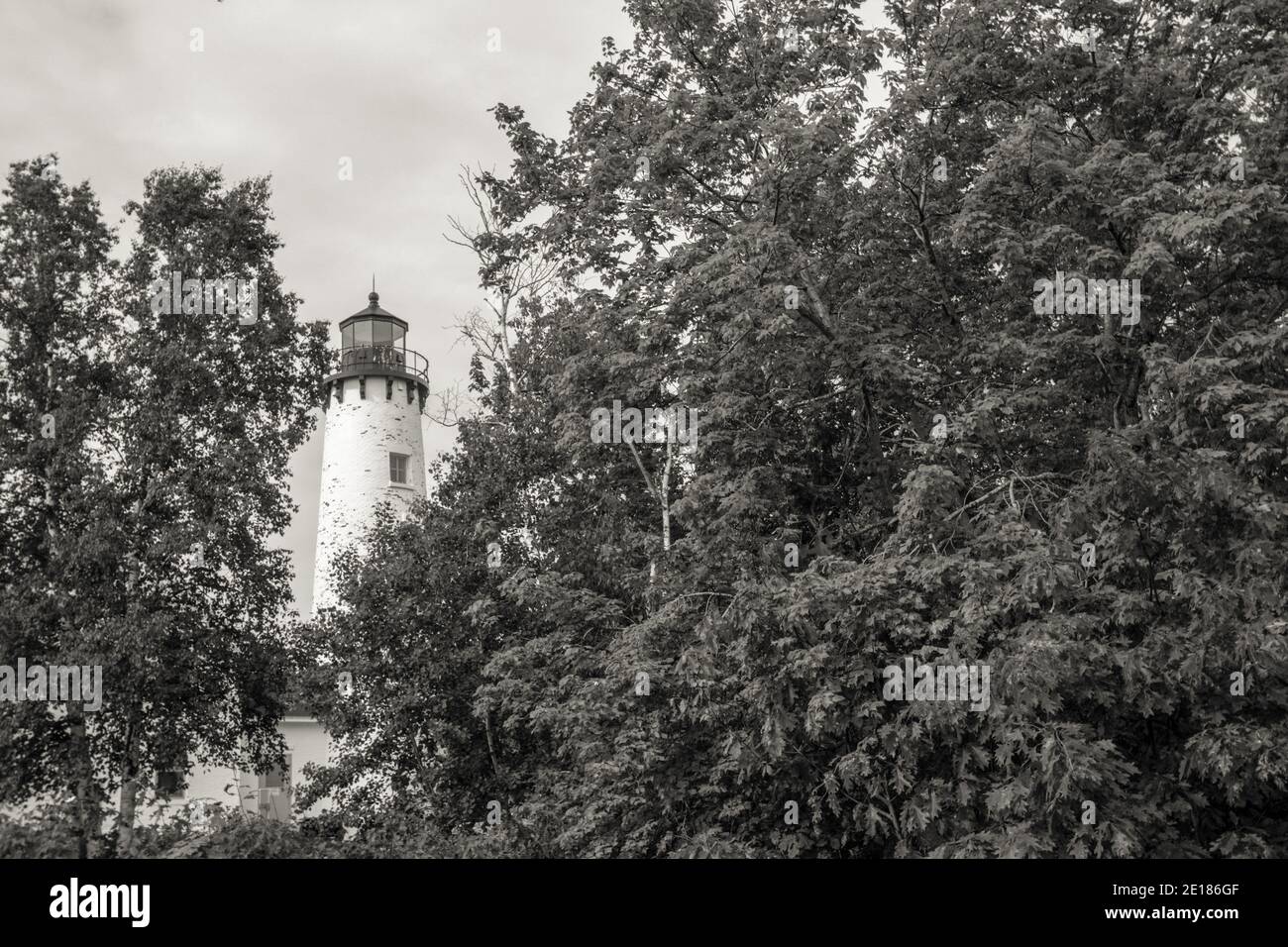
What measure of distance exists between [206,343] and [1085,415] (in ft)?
46.4

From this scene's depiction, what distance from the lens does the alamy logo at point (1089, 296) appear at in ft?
44.1

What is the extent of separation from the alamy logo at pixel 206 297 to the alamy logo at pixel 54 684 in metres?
6.17

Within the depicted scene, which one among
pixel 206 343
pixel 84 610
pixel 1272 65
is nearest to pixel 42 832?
pixel 84 610

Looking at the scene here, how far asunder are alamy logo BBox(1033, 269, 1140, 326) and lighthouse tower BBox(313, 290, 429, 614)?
1832cm

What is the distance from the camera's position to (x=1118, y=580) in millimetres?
13211

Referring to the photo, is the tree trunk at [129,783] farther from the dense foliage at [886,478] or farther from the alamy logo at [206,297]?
the alamy logo at [206,297]

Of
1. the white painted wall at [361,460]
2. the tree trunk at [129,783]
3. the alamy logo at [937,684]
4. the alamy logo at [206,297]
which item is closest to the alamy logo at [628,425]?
the alamy logo at [937,684]

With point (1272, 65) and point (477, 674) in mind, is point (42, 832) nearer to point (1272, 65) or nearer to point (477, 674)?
point (477, 674)

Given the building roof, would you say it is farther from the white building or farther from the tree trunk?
the tree trunk
